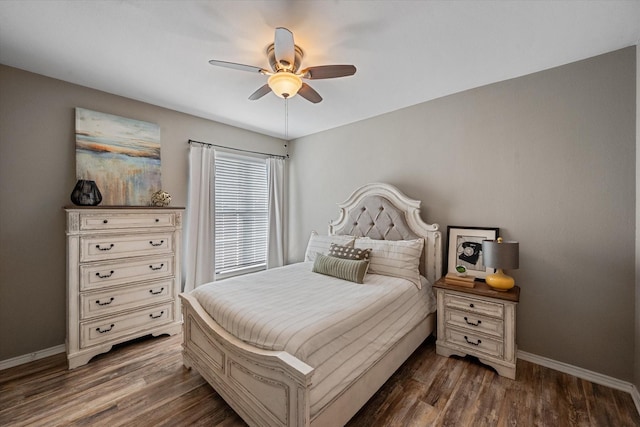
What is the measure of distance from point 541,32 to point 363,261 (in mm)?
2213

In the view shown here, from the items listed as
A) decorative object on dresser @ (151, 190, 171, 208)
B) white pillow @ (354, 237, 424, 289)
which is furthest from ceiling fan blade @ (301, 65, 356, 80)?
decorative object on dresser @ (151, 190, 171, 208)

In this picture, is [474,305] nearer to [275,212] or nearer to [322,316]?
[322,316]

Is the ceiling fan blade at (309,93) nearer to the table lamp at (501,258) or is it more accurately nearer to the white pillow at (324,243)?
the white pillow at (324,243)

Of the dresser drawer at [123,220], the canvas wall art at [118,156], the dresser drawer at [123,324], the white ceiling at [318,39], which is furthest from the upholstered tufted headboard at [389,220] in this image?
the canvas wall art at [118,156]

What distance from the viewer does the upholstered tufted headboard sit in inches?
111

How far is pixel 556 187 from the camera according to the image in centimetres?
225

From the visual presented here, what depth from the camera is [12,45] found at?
1.96 meters

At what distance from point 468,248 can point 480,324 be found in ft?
2.46

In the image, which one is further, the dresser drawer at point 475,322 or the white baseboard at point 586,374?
the dresser drawer at point 475,322

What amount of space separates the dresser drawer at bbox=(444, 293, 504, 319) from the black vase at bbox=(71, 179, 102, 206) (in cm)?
354

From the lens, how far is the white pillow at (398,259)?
258 cm

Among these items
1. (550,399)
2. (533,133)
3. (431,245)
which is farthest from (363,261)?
(533,133)

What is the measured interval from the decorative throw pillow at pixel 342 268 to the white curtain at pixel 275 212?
66.0 inches

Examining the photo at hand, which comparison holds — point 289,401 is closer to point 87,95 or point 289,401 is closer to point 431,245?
point 431,245
